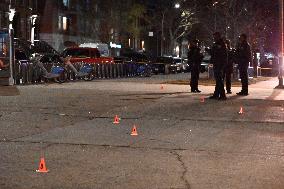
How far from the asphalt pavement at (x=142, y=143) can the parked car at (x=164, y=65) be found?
89.7 feet

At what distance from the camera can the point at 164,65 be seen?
46500 millimetres

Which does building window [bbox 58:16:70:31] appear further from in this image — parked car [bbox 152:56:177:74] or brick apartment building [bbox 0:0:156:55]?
parked car [bbox 152:56:177:74]

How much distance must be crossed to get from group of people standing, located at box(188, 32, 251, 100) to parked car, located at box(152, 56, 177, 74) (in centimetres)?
2361

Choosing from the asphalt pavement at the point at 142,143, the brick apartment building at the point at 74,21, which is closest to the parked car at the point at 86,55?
the asphalt pavement at the point at 142,143

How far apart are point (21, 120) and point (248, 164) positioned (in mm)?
6217

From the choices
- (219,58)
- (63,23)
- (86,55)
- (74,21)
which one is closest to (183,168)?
(219,58)

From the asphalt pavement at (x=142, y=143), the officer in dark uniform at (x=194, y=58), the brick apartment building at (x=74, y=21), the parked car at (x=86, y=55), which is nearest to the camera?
the asphalt pavement at (x=142, y=143)

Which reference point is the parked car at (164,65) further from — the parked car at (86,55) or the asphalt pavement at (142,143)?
the asphalt pavement at (142,143)

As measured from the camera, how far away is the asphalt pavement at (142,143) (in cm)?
792

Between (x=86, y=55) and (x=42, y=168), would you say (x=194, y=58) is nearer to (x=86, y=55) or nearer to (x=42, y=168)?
(x=86, y=55)

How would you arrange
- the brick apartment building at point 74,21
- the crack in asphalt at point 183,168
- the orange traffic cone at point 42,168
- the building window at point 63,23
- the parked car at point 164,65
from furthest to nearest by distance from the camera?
the building window at point 63,23 → the brick apartment building at point 74,21 → the parked car at point 164,65 → the orange traffic cone at point 42,168 → the crack in asphalt at point 183,168

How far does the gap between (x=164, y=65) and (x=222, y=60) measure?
27.5 meters

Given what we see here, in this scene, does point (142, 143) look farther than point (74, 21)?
No

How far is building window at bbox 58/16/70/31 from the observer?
214 feet
